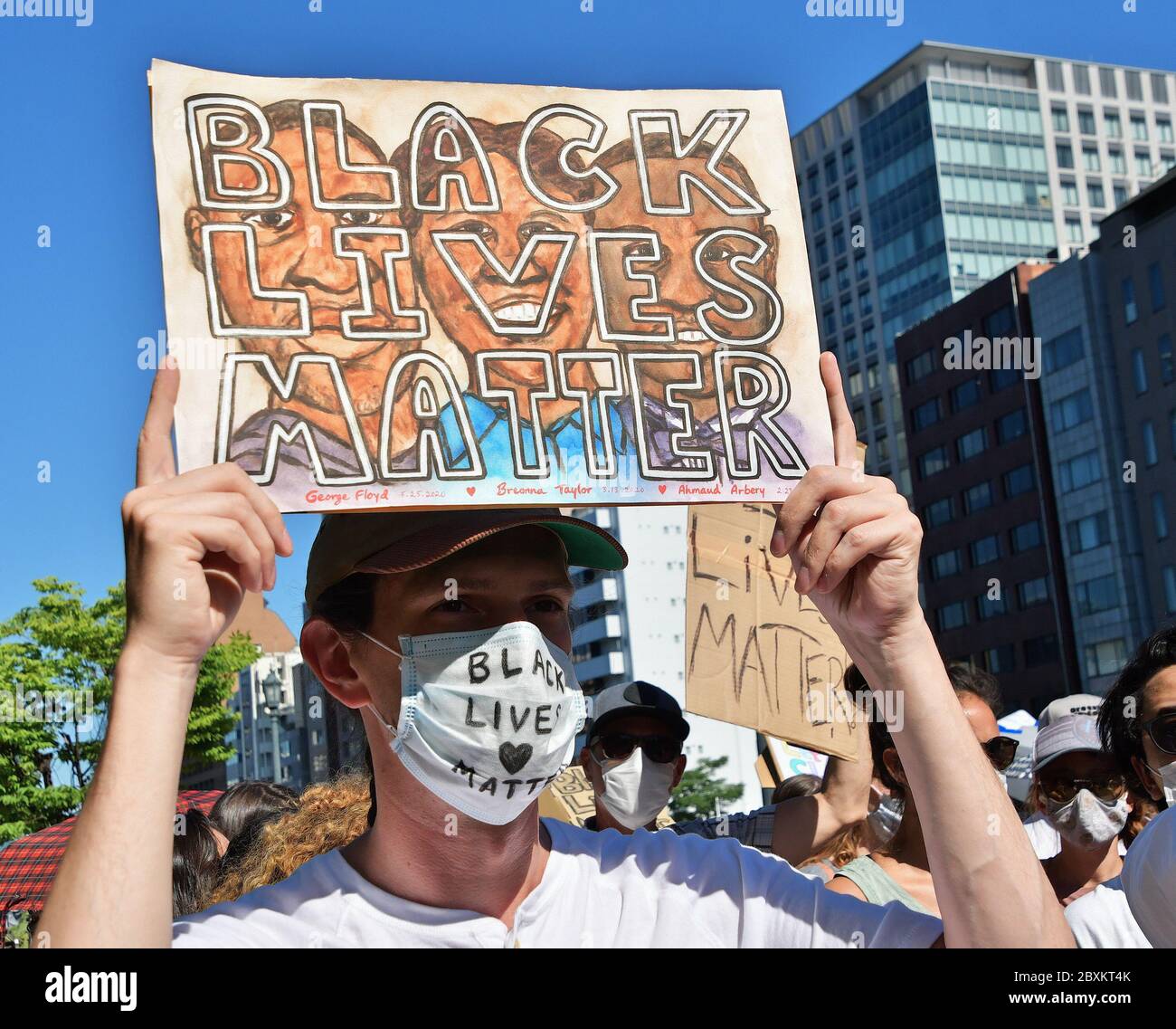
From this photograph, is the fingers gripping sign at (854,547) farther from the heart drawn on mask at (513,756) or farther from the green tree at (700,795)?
the green tree at (700,795)

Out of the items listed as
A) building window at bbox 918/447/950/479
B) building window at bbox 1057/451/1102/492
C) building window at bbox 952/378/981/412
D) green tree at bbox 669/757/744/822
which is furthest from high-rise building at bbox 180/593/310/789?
building window at bbox 1057/451/1102/492

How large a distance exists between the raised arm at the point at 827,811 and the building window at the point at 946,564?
70092 millimetres

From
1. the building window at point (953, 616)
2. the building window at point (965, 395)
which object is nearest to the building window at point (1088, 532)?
the building window at point (953, 616)

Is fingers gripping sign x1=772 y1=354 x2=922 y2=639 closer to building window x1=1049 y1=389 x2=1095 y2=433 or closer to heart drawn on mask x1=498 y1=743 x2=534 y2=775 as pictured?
heart drawn on mask x1=498 y1=743 x2=534 y2=775

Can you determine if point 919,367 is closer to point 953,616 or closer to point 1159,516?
point 953,616

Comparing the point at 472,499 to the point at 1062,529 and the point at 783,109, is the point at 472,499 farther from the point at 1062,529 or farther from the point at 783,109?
the point at 1062,529

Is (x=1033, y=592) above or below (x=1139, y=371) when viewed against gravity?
below

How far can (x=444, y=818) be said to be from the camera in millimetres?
2668

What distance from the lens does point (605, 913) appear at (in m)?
2.64

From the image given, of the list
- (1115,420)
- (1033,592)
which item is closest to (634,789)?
(1115,420)

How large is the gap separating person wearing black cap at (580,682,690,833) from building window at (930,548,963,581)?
2766 inches

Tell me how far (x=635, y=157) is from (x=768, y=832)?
3390mm

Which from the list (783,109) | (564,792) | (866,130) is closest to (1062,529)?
(866,130)

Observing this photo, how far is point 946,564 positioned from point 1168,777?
72882mm
